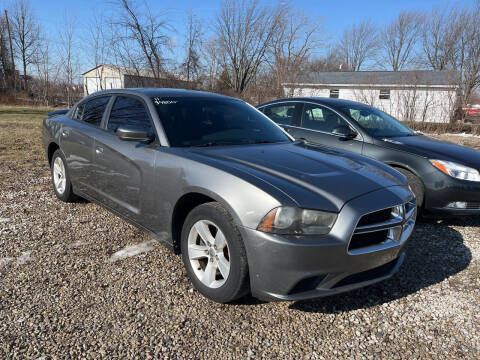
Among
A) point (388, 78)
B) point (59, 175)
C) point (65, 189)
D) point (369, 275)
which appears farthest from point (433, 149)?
point (388, 78)

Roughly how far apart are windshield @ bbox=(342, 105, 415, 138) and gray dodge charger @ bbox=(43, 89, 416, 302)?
6.31 feet

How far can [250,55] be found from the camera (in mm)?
32188

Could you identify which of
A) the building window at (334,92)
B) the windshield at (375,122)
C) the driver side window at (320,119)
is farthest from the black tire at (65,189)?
the building window at (334,92)

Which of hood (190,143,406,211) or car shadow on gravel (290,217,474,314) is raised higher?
hood (190,143,406,211)

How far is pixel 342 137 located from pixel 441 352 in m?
3.29

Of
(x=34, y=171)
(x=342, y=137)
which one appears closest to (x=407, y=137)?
(x=342, y=137)

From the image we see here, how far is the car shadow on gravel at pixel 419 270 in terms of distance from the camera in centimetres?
261

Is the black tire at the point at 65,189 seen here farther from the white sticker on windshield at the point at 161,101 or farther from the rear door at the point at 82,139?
the white sticker on windshield at the point at 161,101

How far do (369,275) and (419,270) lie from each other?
112cm

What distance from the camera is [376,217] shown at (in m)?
2.29

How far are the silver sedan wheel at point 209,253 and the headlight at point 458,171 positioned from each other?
3042 mm

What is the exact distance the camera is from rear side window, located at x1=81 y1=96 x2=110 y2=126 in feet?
12.8

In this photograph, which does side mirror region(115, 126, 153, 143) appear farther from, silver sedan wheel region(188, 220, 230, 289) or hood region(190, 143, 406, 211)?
silver sedan wheel region(188, 220, 230, 289)

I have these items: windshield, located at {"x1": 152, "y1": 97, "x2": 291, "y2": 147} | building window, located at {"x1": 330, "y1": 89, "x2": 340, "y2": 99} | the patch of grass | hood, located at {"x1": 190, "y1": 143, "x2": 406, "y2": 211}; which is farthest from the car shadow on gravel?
building window, located at {"x1": 330, "y1": 89, "x2": 340, "y2": 99}
